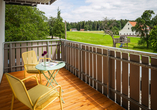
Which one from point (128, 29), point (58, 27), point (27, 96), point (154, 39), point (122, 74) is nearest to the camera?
point (27, 96)

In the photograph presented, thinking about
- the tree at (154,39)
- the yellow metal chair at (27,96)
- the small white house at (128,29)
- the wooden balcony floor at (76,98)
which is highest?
the small white house at (128,29)

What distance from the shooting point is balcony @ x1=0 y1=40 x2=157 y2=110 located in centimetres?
205

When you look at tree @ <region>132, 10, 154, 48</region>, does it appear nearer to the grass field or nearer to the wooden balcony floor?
the grass field

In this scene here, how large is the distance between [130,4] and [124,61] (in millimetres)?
48708

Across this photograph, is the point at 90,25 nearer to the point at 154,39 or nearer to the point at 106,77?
the point at 154,39

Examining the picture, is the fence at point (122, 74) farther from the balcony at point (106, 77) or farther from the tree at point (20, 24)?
the tree at point (20, 24)

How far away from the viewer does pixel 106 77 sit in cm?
294

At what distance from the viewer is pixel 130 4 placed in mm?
44344

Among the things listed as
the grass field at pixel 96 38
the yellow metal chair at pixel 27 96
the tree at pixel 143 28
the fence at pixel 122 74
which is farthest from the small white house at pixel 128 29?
the yellow metal chair at pixel 27 96

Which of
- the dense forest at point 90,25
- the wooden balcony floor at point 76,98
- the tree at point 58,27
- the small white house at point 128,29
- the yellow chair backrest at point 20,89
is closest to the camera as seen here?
the yellow chair backrest at point 20,89

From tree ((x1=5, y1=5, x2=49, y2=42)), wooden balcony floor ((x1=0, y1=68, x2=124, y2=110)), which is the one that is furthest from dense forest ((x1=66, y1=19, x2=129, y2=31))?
wooden balcony floor ((x1=0, y1=68, x2=124, y2=110))

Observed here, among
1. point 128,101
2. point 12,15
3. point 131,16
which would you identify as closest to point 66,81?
point 128,101

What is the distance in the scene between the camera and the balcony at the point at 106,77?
6.74 feet

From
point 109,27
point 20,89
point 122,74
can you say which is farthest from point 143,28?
point 20,89
